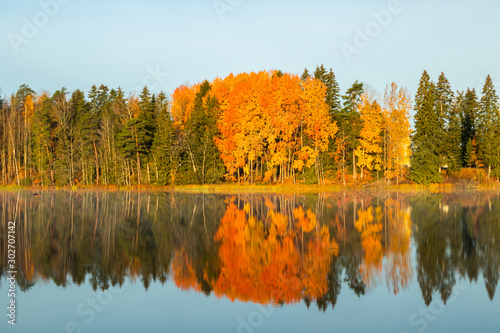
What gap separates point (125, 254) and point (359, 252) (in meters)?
8.86

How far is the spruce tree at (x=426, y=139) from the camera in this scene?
6512 centimetres

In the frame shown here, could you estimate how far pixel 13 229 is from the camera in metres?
24.8

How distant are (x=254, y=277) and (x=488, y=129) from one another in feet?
211

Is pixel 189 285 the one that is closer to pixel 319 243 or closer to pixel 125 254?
pixel 125 254

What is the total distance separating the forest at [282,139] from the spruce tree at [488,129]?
0.15 m

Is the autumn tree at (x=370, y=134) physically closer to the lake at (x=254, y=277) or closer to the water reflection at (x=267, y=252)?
the water reflection at (x=267, y=252)

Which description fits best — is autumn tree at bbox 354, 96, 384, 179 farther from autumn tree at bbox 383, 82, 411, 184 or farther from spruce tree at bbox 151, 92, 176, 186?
spruce tree at bbox 151, 92, 176, 186

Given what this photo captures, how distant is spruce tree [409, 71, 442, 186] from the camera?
65125 millimetres

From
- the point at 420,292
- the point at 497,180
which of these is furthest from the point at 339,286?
the point at 497,180

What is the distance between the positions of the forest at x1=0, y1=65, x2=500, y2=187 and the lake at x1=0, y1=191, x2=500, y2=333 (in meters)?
38.4

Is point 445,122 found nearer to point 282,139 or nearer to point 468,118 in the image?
point 468,118

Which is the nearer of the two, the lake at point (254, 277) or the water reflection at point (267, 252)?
the lake at point (254, 277)

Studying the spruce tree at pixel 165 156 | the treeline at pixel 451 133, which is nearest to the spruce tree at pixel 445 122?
the treeline at pixel 451 133

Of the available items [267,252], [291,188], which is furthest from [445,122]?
[267,252]
